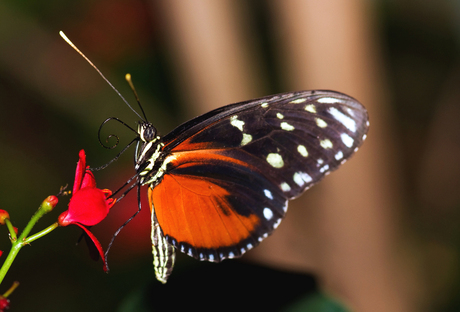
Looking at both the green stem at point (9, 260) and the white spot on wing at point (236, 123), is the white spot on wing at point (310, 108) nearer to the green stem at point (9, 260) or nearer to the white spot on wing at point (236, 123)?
the white spot on wing at point (236, 123)

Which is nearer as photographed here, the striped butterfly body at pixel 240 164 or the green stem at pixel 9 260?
the green stem at pixel 9 260

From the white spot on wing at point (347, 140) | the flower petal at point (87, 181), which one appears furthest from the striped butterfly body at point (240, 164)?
the flower petal at point (87, 181)

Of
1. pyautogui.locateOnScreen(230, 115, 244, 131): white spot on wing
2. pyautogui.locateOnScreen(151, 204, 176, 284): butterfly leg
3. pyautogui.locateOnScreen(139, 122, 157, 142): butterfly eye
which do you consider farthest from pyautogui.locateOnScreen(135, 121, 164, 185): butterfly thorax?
pyautogui.locateOnScreen(230, 115, 244, 131): white spot on wing

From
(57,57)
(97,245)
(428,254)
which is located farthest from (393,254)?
(57,57)

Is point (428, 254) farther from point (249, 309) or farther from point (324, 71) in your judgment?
point (249, 309)

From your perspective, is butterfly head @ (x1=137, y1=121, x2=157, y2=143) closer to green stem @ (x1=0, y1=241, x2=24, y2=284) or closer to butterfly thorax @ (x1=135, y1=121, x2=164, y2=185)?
butterfly thorax @ (x1=135, y1=121, x2=164, y2=185)

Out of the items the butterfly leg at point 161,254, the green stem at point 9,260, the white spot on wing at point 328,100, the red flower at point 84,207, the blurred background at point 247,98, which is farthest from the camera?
the blurred background at point 247,98

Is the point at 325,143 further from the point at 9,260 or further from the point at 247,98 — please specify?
the point at 247,98
